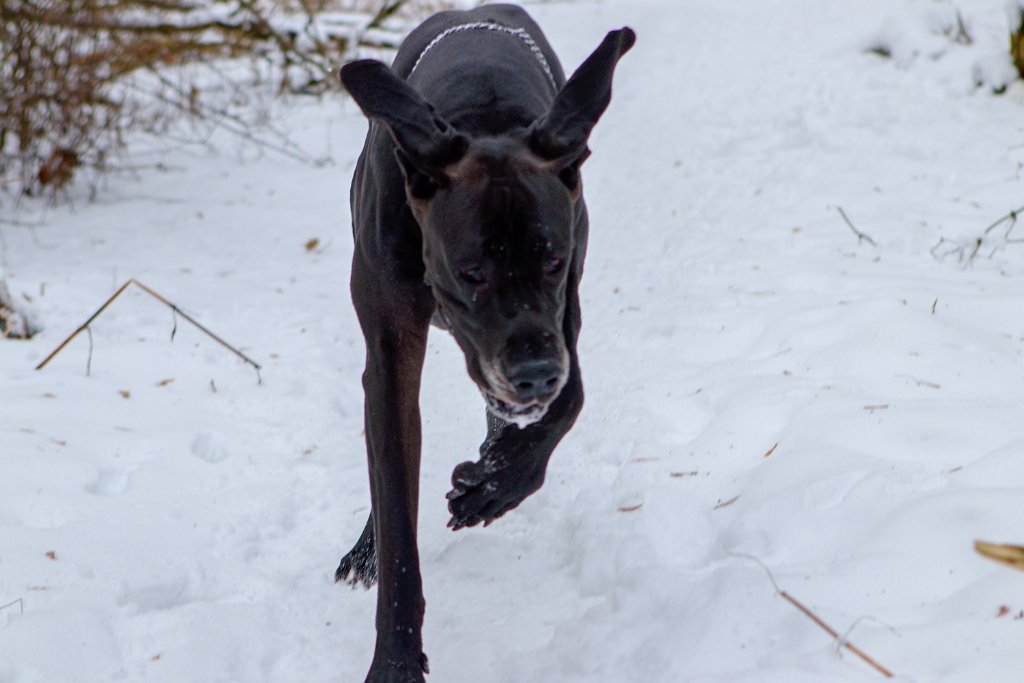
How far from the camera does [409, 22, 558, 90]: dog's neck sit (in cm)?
391

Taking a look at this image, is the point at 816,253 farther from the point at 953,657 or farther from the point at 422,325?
the point at 953,657

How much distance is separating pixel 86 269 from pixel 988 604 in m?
5.40

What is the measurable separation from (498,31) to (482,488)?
5.31 ft

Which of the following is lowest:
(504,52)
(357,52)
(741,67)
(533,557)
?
(741,67)

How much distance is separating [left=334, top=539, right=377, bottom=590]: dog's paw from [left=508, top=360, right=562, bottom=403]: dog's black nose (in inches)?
44.8

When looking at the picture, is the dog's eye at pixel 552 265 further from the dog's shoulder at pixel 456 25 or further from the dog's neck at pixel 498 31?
the dog's shoulder at pixel 456 25

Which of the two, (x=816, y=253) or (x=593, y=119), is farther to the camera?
(x=816, y=253)

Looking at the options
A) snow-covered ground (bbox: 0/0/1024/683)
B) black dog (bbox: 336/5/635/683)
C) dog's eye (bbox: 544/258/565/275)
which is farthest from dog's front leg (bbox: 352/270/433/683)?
dog's eye (bbox: 544/258/565/275)

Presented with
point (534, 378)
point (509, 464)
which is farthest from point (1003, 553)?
point (509, 464)

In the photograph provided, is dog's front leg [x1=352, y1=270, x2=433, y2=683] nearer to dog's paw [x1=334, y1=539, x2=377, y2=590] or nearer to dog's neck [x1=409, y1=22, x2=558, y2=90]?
dog's paw [x1=334, y1=539, x2=377, y2=590]

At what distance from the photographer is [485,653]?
10.3 feet

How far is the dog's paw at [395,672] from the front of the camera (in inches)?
111

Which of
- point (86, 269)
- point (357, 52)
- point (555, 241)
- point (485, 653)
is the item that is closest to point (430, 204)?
point (555, 241)

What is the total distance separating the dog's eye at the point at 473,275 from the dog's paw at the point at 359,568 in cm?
121
